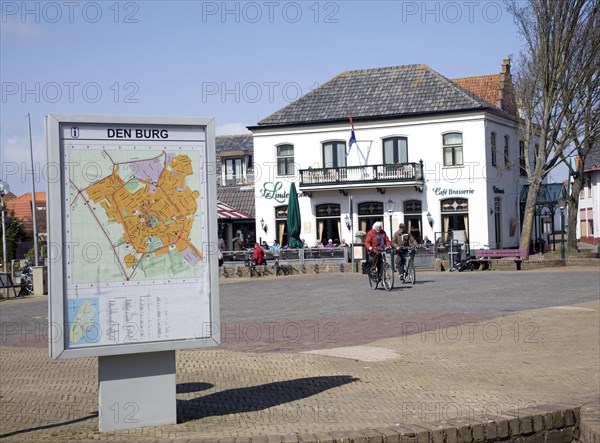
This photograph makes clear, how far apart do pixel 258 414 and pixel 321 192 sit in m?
41.4

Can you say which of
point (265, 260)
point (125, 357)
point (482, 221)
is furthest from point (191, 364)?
point (482, 221)

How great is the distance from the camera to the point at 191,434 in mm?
6879

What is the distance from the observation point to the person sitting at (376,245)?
76.4ft

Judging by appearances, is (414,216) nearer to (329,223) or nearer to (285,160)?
(329,223)

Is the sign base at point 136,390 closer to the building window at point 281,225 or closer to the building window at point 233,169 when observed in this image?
the building window at point 281,225

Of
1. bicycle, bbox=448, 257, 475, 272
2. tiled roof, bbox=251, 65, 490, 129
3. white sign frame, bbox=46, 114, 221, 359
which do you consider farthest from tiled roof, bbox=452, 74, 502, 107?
white sign frame, bbox=46, 114, 221, 359

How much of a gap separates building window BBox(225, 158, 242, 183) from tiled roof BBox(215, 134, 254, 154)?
0.82 metres

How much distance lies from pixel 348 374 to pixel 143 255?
3576 mm

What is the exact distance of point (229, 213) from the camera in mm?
53375

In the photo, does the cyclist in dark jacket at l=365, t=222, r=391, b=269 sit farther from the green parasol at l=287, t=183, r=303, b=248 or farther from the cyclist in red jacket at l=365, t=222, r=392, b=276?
the green parasol at l=287, t=183, r=303, b=248

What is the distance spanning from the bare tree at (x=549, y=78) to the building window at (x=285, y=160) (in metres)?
14.0

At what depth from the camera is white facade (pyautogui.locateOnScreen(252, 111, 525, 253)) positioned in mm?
45938

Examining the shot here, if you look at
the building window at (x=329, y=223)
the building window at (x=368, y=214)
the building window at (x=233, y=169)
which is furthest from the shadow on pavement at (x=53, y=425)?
the building window at (x=233, y=169)

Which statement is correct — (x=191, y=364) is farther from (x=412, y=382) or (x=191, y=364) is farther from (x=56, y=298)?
(x=56, y=298)
